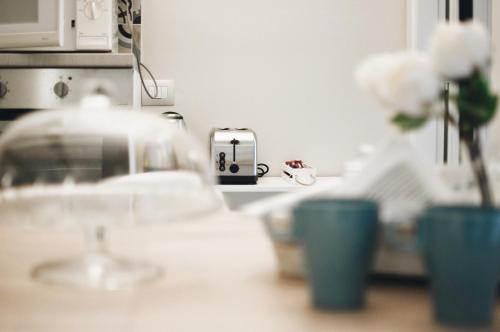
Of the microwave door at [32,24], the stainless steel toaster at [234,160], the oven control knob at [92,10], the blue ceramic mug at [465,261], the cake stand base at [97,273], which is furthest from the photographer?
the stainless steel toaster at [234,160]

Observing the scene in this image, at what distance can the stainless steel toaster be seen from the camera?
266 centimetres

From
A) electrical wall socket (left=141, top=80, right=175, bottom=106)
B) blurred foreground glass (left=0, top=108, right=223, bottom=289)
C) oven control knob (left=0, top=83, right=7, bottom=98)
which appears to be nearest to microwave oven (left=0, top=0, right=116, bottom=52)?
oven control knob (left=0, top=83, right=7, bottom=98)

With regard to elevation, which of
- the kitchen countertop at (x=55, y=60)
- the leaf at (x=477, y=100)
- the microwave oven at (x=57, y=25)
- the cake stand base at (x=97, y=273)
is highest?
the microwave oven at (x=57, y=25)

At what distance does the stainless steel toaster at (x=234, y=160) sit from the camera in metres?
2.66

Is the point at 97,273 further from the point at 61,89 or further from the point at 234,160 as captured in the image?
the point at 234,160

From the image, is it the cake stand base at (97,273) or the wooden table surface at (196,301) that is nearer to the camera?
the wooden table surface at (196,301)

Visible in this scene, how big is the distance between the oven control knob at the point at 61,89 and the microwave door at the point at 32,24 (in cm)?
Result: 15

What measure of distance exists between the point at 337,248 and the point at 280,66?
253 cm

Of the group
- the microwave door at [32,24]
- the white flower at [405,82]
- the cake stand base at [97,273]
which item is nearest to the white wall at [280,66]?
the microwave door at [32,24]

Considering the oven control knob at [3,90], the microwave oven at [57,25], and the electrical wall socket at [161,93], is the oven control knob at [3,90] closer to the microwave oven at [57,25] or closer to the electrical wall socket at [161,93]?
the microwave oven at [57,25]

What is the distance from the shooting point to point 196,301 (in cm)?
67

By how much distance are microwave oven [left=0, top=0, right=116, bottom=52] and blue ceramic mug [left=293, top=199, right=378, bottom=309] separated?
193 centimetres

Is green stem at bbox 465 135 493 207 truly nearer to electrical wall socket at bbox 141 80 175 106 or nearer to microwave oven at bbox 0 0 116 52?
microwave oven at bbox 0 0 116 52

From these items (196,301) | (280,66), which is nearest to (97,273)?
(196,301)
